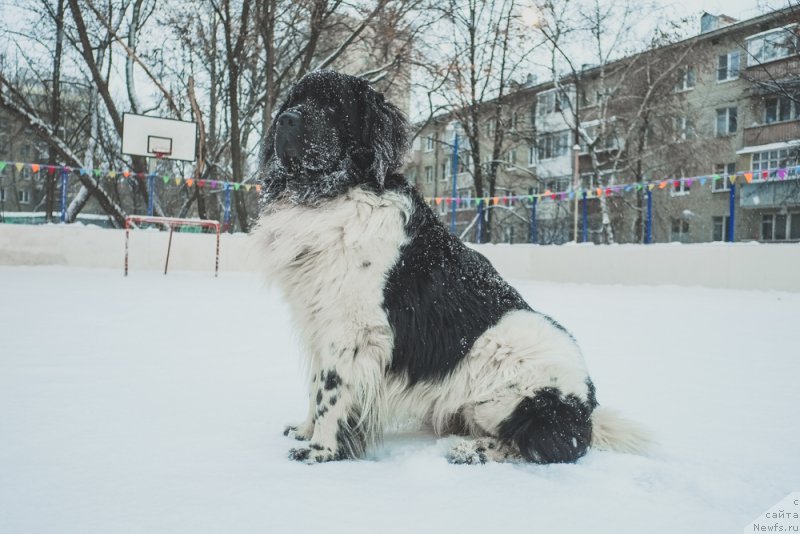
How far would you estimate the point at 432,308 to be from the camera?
2.21 meters

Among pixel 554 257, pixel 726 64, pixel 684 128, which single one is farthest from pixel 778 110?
pixel 554 257

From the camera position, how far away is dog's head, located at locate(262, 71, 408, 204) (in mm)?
2459

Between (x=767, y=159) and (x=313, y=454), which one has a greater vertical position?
(x=767, y=159)

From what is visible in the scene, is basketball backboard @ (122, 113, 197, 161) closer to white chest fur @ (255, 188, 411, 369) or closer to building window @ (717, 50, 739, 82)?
white chest fur @ (255, 188, 411, 369)

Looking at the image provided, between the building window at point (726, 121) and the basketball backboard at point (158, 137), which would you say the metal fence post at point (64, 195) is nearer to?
the basketball backboard at point (158, 137)

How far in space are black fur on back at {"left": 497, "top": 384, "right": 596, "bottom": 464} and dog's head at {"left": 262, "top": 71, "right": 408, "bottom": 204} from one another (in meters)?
1.10

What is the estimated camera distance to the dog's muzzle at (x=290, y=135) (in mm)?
2445

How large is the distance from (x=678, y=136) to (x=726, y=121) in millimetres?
6225

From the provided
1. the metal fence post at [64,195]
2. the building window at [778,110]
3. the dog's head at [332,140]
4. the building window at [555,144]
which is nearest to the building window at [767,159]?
the building window at [778,110]

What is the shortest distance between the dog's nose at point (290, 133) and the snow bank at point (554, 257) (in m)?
7.57

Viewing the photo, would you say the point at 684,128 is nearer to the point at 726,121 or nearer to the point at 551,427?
the point at 726,121

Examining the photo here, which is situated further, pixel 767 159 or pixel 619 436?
pixel 767 159

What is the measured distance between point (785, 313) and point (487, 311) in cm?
669

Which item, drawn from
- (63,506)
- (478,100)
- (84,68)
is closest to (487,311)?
(63,506)
